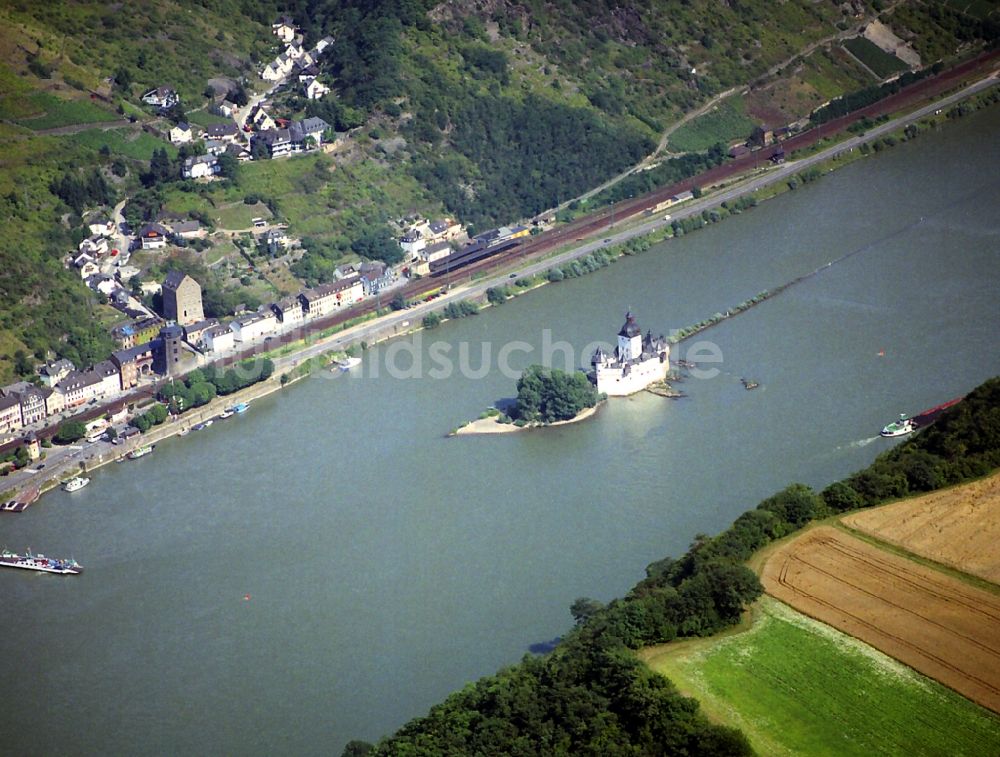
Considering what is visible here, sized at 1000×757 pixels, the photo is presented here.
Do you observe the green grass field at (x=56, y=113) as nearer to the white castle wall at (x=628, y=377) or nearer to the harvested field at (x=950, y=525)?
the white castle wall at (x=628, y=377)

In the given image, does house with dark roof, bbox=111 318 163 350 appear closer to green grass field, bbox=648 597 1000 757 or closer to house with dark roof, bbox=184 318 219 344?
house with dark roof, bbox=184 318 219 344

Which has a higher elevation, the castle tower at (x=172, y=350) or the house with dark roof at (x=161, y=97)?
the house with dark roof at (x=161, y=97)

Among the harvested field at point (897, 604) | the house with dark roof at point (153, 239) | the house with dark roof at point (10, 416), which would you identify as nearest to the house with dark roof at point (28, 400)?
the house with dark roof at point (10, 416)

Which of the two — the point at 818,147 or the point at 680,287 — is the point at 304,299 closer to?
the point at 680,287

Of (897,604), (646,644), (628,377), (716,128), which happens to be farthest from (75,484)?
(716,128)

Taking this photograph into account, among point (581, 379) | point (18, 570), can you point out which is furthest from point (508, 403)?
point (18, 570)

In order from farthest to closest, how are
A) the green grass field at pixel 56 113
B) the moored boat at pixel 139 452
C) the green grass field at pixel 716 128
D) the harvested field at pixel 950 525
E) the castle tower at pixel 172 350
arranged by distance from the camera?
the green grass field at pixel 716 128 → the green grass field at pixel 56 113 → the castle tower at pixel 172 350 → the moored boat at pixel 139 452 → the harvested field at pixel 950 525

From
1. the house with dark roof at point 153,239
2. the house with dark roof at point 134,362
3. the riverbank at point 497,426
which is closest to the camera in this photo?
the riverbank at point 497,426
